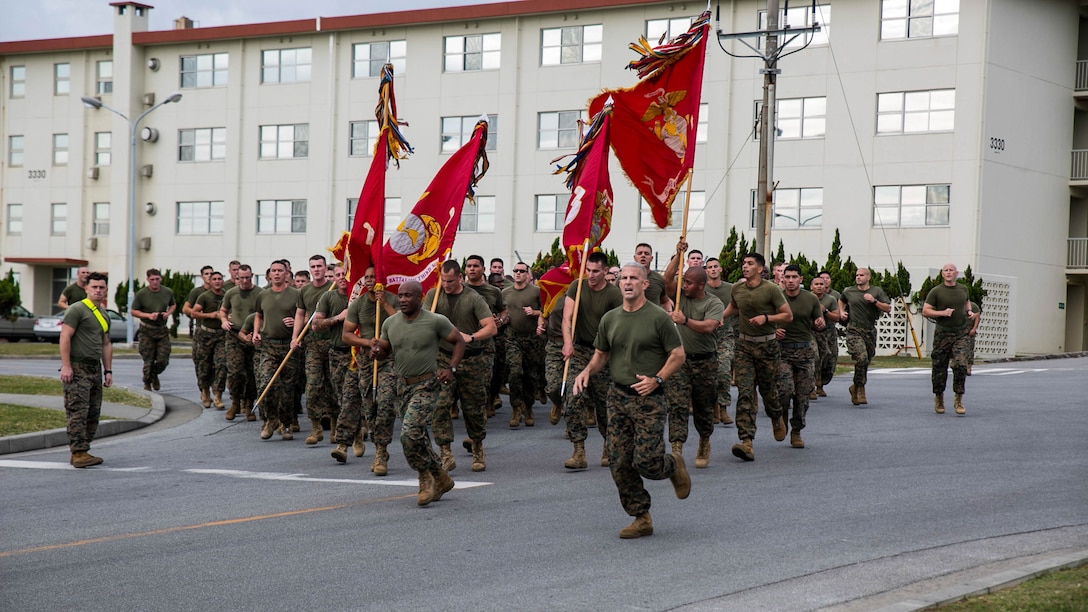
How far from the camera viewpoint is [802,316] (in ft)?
43.1

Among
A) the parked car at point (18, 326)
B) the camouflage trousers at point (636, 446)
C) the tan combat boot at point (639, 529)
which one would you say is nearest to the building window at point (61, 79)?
the parked car at point (18, 326)

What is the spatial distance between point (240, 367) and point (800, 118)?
25.9 meters

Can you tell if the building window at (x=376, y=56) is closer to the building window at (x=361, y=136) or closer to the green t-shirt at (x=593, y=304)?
the building window at (x=361, y=136)

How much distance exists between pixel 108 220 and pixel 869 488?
45033 millimetres

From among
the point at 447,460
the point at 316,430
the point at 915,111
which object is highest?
the point at 915,111

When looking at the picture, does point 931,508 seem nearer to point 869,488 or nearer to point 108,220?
point 869,488

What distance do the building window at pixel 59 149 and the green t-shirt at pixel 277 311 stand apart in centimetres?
4010

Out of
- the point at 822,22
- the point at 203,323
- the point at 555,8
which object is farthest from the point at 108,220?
the point at 203,323

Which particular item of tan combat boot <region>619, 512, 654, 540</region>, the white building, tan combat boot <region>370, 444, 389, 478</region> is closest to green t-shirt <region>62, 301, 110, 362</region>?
tan combat boot <region>370, 444, 389, 478</region>

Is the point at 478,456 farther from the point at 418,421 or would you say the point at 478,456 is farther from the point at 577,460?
the point at 418,421

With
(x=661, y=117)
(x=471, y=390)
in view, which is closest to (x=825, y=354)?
(x=661, y=117)

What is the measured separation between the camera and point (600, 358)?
28.9 ft

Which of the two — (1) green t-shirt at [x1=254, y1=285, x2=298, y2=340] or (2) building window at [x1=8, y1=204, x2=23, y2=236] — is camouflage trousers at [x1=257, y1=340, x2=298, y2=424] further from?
(2) building window at [x1=8, y1=204, x2=23, y2=236]

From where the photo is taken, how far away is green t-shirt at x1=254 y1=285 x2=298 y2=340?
14.4 metres
